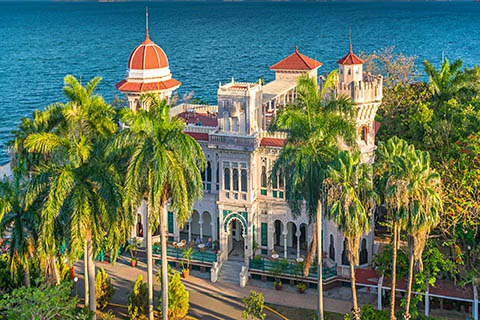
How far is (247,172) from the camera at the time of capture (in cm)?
4459

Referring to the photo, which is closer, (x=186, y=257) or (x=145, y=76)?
(x=186, y=257)

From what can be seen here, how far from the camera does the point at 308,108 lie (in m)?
35.8

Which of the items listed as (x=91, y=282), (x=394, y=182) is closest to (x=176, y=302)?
(x=91, y=282)

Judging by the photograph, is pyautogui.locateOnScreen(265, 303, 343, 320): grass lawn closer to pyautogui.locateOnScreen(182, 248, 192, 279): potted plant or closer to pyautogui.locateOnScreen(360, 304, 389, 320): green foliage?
pyautogui.locateOnScreen(360, 304, 389, 320): green foliage

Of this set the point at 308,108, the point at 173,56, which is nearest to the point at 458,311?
the point at 308,108

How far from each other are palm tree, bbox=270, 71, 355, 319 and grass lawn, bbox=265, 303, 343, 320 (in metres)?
3.51

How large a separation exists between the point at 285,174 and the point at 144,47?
20737 millimetres

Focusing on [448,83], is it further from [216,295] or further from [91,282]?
[91,282]

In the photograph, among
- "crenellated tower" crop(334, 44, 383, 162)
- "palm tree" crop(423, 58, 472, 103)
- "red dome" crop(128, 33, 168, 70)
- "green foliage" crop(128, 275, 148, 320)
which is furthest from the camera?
"palm tree" crop(423, 58, 472, 103)

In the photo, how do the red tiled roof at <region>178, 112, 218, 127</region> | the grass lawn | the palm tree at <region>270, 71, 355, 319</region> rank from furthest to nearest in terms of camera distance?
the red tiled roof at <region>178, 112, 218, 127</region> < the grass lawn < the palm tree at <region>270, 71, 355, 319</region>

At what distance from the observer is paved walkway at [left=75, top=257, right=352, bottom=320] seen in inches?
1604

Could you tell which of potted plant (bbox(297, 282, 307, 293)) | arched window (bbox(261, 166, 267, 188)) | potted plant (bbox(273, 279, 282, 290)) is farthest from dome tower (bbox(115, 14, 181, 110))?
potted plant (bbox(297, 282, 307, 293))

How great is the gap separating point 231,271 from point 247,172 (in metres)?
7.24

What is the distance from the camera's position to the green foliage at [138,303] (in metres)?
38.8
